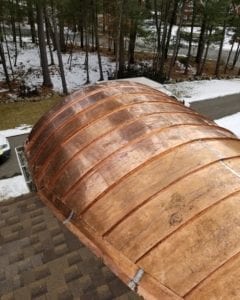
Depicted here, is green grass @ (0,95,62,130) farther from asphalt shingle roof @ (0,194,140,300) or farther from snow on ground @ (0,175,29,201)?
asphalt shingle roof @ (0,194,140,300)

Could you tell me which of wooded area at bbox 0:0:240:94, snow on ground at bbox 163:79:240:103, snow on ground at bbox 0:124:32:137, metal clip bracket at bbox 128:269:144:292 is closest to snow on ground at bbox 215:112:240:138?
snow on ground at bbox 163:79:240:103

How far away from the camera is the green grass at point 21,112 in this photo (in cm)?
1680

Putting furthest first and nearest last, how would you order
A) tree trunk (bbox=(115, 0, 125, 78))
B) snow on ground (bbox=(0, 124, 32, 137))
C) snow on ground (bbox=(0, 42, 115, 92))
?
snow on ground (bbox=(0, 42, 115, 92)), tree trunk (bbox=(115, 0, 125, 78)), snow on ground (bbox=(0, 124, 32, 137))

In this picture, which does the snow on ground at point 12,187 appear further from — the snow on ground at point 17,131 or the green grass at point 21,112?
the green grass at point 21,112

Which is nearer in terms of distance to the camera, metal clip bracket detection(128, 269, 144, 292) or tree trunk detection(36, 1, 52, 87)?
metal clip bracket detection(128, 269, 144, 292)

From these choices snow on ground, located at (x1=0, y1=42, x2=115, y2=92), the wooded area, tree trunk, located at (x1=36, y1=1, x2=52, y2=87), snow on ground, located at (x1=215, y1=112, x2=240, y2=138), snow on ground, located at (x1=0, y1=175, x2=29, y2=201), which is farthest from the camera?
snow on ground, located at (x1=0, y1=42, x2=115, y2=92)

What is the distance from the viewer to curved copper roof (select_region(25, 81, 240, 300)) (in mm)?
3488

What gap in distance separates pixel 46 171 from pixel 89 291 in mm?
2295

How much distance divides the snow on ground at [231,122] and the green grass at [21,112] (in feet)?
34.2

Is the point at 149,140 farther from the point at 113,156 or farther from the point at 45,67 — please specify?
the point at 45,67

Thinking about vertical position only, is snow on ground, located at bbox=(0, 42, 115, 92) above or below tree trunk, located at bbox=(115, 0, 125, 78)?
below

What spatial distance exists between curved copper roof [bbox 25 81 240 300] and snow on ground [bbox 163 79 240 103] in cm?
1585

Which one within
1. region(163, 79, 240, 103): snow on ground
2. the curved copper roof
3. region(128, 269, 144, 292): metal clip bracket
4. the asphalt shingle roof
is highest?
the curved copper roof

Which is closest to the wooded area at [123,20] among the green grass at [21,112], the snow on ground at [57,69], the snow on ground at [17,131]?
the snow on ground at [57,69]
